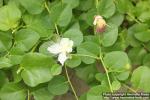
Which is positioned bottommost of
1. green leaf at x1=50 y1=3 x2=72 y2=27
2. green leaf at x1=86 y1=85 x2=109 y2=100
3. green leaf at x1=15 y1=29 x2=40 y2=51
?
green leaf at x1=86 y1=85 x2=109 y2=100

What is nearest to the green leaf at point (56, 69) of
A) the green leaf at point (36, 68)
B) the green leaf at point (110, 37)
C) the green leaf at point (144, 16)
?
the green leaf at point (36, 68)

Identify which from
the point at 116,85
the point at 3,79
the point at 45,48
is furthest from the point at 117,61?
the point at 3,79

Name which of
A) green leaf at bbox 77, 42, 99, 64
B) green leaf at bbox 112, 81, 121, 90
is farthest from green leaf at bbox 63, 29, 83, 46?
green leaf at bbox 112, 81, 121, 90

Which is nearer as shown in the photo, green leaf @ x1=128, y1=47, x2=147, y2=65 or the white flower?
the white flower

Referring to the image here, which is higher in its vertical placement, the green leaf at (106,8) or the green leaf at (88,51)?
the green leaf at (106,8)

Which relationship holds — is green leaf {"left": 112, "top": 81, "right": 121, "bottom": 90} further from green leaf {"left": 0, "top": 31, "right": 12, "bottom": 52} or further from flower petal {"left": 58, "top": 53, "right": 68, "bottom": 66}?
green leaf {"left": 0, "top": 31, "right": 12, "bottom": 52}

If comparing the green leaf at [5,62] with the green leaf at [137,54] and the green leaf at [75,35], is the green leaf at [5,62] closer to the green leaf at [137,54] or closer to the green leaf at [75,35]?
the green leaf at [75,35]
